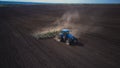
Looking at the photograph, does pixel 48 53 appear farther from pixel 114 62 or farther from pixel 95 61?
pixel 114 62

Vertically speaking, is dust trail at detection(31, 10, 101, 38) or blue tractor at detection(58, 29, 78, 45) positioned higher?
blue tractor at detection(58, 29, 78, 45)

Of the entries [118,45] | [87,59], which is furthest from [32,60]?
[118,45]

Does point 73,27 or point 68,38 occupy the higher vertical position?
point 68,38

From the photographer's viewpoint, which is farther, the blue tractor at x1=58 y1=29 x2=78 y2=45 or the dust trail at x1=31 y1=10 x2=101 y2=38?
the dust trail at x1=31 y1=10 x2=101 y2=38

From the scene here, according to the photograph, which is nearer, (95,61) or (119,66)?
(119,66)

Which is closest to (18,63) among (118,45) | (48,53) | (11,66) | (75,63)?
(11,66)

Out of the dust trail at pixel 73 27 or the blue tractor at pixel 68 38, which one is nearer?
the blue tractor at pixel 68 38

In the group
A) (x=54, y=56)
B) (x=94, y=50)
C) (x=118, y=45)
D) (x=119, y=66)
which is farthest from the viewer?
(x=118, y=45)

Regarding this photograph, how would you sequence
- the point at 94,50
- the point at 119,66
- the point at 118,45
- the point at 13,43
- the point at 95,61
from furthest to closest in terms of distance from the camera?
the point at 13,43 < the point at 118,45 < the point at 94,50 < the point at 95,61 < the point at 119,66

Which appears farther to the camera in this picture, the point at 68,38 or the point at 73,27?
the point at 73,27

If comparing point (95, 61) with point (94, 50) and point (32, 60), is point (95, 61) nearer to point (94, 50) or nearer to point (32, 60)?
point (94, 50)

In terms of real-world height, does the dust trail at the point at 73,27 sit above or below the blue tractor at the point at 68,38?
below
